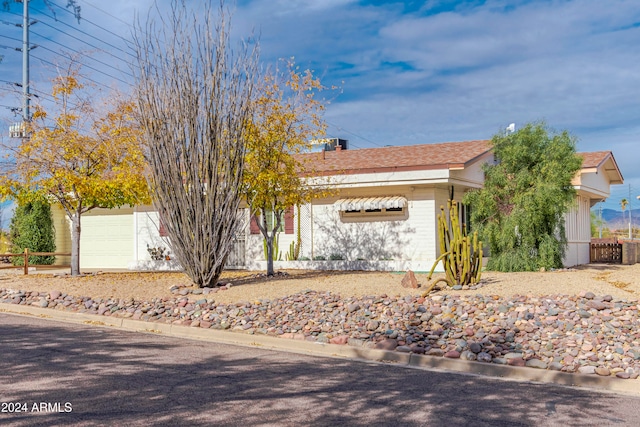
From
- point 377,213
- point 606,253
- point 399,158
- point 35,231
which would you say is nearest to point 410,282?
point 377,213

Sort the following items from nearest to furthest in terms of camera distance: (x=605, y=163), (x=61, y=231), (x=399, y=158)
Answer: (x=399, y=158) → (x=605, y=163) → (x=61, y=231)

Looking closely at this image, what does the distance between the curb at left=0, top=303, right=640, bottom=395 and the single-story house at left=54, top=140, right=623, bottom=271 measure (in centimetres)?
571

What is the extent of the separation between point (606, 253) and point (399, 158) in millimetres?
11535

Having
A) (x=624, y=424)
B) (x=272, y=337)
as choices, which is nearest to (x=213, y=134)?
(x=272, y=337)

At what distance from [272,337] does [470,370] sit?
338 centimetres

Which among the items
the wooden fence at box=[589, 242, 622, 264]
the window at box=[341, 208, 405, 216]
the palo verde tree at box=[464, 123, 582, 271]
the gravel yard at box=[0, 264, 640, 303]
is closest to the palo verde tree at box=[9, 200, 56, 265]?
the gravel yard at box=[0, 264, 640, 303]

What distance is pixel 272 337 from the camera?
10711 mm

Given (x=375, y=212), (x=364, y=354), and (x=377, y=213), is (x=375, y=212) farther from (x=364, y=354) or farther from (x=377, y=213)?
(x=364, y=354)

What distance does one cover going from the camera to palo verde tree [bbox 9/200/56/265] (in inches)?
997

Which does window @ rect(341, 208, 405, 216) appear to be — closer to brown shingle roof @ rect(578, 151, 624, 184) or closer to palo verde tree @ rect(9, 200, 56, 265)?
brown shingle roof @ rect(578, 151, 624, 184)

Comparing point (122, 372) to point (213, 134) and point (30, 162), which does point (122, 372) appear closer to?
point (213, 134)

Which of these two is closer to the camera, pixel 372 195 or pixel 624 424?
pixel 624 424

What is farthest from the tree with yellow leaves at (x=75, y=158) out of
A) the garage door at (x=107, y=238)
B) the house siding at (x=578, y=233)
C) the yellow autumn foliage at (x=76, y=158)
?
the house siding at (x=578, y=233)

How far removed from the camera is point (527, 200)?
1775 centimetres
